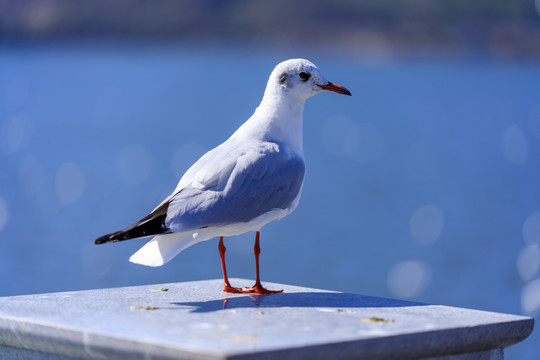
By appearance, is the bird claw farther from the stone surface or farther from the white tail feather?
the white tail feather

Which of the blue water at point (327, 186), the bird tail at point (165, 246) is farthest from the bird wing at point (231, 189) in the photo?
the blue water at point (327, 186)

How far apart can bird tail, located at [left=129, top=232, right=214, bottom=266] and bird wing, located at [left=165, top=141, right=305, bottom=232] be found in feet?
0.35

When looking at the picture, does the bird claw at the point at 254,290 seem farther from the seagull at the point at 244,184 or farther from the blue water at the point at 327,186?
the blue water at the point at 327,186

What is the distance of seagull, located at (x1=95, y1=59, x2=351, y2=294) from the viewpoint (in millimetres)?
5074

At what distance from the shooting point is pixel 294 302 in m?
5.10

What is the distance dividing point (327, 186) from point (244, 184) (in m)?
35.9

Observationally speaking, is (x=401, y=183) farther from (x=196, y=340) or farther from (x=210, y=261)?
(x=196, y=340)

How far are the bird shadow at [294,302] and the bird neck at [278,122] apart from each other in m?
0.84

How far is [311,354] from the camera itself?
3.86 metres

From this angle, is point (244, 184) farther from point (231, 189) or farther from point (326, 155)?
point (326, 155)

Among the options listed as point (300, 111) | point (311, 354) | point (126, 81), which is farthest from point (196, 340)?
point (126, 81)

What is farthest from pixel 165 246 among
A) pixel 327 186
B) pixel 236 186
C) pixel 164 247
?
pixel 327 186

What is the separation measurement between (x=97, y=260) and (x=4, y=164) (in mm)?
29286

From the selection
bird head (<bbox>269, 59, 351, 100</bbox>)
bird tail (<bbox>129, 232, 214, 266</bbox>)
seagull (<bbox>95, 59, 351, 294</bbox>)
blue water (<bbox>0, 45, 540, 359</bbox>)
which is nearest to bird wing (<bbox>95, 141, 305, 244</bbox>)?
seagull (<bbox>95, 59, 351, 294</bbox>)
